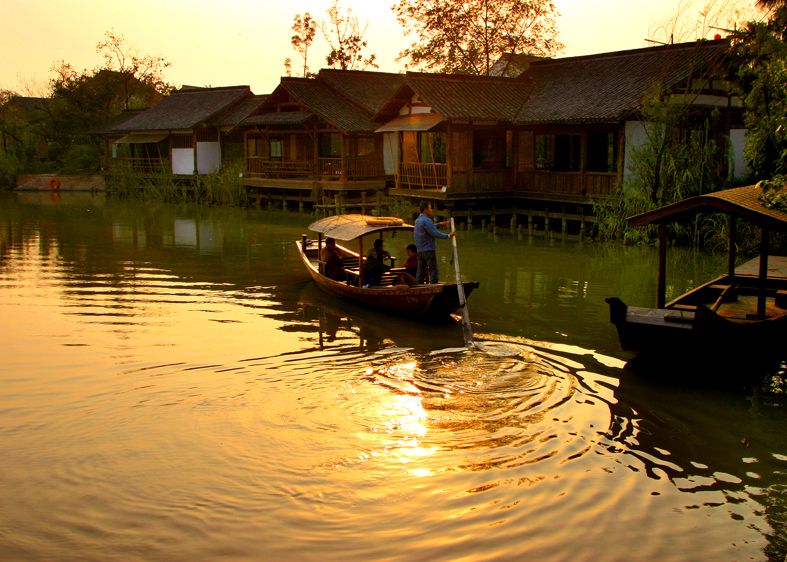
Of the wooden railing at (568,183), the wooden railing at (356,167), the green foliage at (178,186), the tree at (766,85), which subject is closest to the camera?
the tree at (766,85)

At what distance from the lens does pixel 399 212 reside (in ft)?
92.2

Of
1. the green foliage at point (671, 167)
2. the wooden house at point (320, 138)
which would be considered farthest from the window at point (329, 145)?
the green foliage at point (671, 167)

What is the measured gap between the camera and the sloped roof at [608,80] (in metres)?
22.0

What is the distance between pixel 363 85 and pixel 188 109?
1231cm

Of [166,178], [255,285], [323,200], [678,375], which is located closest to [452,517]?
[678,375]

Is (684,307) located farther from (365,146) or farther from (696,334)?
(365,146)

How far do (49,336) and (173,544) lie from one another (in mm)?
7330

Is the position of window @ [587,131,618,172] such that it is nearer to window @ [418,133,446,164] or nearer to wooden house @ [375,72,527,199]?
wooden house @ [375,72,527,199]

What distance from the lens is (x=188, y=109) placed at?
43031mm

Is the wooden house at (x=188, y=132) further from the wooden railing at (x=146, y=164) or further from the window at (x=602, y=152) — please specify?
the window at (x=602, y=152)

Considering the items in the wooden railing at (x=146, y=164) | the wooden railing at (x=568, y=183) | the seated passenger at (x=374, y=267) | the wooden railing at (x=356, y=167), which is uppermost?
the wooden railing at (x=146, y=164)

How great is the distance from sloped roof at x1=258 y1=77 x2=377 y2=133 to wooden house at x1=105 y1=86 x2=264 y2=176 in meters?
6.49

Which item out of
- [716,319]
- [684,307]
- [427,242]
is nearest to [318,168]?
[427,242]

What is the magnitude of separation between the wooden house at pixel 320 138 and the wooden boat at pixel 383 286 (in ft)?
47.9
